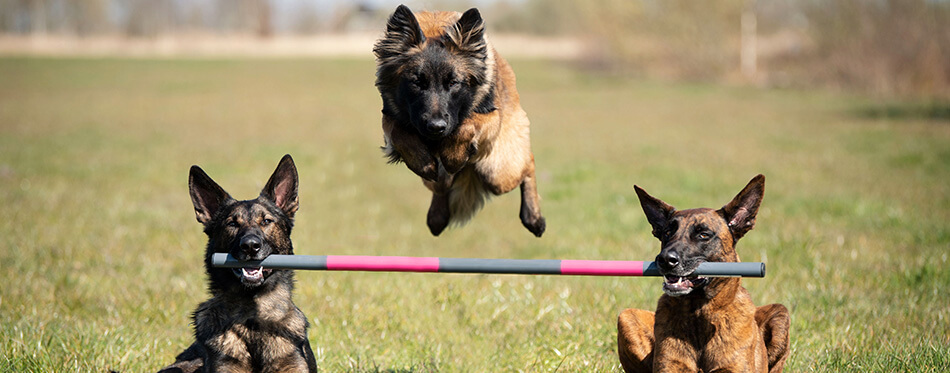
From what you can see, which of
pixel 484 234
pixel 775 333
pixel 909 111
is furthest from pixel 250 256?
pixel 909 111

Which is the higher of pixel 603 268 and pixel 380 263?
pixel 380 263

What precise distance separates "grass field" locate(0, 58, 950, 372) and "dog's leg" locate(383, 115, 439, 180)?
47.6 inches

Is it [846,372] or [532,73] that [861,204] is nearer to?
[846,372]

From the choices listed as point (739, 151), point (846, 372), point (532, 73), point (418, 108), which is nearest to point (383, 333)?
point (418, 108)

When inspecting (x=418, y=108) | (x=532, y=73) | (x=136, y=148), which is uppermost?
(x=418, y=108)

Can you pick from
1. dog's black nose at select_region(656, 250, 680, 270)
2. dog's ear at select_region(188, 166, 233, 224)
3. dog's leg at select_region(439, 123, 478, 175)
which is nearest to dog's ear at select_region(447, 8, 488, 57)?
dog's leg at select_region(439, 123, 478, 175)

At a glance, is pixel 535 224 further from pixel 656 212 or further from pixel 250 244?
pixel 250 244

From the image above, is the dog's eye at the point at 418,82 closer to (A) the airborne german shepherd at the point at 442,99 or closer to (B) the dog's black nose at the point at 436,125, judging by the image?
(A) the airborne german shepherd at the point at 442,99

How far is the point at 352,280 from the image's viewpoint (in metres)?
7.61

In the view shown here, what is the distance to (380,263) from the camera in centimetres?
361

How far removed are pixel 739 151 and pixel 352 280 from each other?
1031 centimetres

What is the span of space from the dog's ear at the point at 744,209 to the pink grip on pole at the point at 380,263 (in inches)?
58.7

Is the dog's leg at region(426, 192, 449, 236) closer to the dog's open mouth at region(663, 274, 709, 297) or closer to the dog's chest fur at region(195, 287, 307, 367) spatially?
the dog's chest fur at region(195, 287, 307, 367)

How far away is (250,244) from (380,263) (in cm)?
56
